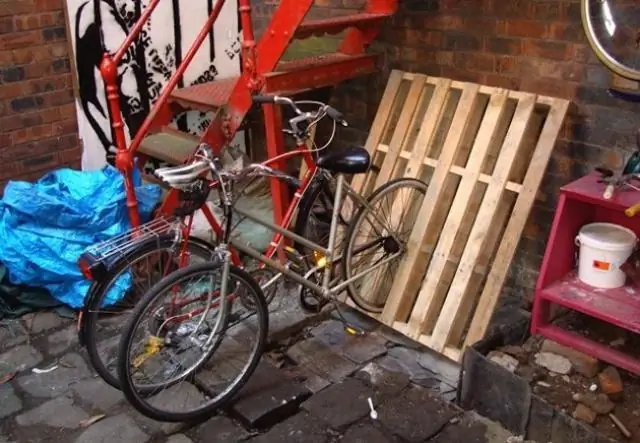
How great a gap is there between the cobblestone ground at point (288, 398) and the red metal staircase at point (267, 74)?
0.79 metres

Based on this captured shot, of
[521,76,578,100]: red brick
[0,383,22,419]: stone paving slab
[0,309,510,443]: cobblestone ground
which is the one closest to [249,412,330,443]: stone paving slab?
[0,309,510,443]: cobblestone ground

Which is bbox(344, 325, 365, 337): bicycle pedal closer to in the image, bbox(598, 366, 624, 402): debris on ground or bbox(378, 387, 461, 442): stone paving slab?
bbox(378, 387, 461, 442): stone paving slab

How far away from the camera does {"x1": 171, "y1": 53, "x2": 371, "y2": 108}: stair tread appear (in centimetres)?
382

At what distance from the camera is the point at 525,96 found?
134 inches

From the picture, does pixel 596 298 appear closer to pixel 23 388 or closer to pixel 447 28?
pixel 447 28

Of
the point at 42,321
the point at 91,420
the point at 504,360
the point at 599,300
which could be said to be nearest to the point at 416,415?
the point at 504,360

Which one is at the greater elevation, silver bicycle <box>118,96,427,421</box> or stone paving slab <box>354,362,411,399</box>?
silver bicycle <box>118,96,427,421</box>

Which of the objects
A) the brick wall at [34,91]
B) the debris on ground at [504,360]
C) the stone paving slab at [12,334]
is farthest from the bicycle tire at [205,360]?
the brick wall at [34,91]

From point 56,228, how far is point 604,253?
2874 mm

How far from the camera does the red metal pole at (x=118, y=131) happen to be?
137 inches

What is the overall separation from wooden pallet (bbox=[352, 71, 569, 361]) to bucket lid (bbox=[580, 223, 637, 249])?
30cm

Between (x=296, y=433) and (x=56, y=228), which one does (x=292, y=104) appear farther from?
(x=56, y=228)

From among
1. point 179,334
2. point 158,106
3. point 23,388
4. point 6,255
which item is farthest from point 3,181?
point 179,334

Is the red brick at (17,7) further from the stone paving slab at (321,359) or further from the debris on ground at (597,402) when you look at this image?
the debris on ground at (597,402)
